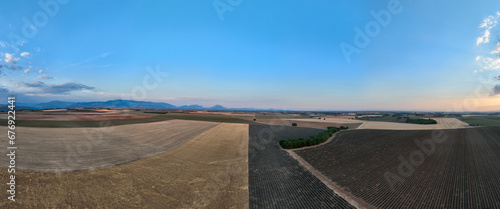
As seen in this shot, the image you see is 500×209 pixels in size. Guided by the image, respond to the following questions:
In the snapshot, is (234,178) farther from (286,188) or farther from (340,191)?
(340,191)

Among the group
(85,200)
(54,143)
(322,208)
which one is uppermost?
(54,143)

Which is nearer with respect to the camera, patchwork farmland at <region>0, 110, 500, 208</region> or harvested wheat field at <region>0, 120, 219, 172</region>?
patchwork farmland at <region>0, 110, 500, 208</region>

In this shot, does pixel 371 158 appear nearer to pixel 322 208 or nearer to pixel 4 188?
pixel 322 208

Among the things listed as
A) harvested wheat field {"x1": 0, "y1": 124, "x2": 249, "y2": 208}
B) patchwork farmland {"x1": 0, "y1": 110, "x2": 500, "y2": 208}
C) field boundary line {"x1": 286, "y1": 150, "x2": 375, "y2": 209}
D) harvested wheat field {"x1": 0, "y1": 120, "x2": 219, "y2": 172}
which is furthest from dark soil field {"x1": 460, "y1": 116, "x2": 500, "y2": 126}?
harvested wheat field {"x1": 0, "y1": 120, "x2": 219, "y2": 172}

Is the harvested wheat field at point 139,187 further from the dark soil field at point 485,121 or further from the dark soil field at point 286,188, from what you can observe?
the dark soil field at point 485,121

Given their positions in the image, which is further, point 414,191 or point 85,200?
point 414,191

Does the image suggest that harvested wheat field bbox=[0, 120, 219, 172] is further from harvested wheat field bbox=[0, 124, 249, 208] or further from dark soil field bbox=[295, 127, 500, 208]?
dark soil field bbox=[295, 127, 500, 208]

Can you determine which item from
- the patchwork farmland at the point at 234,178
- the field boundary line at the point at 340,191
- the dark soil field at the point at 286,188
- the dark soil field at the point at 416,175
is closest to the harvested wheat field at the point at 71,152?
the patchwork farmland at the point at 234,178

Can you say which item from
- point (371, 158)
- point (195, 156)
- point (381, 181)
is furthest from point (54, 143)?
point (371, 158)

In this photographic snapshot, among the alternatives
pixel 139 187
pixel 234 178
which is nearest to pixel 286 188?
pixel 234 178
